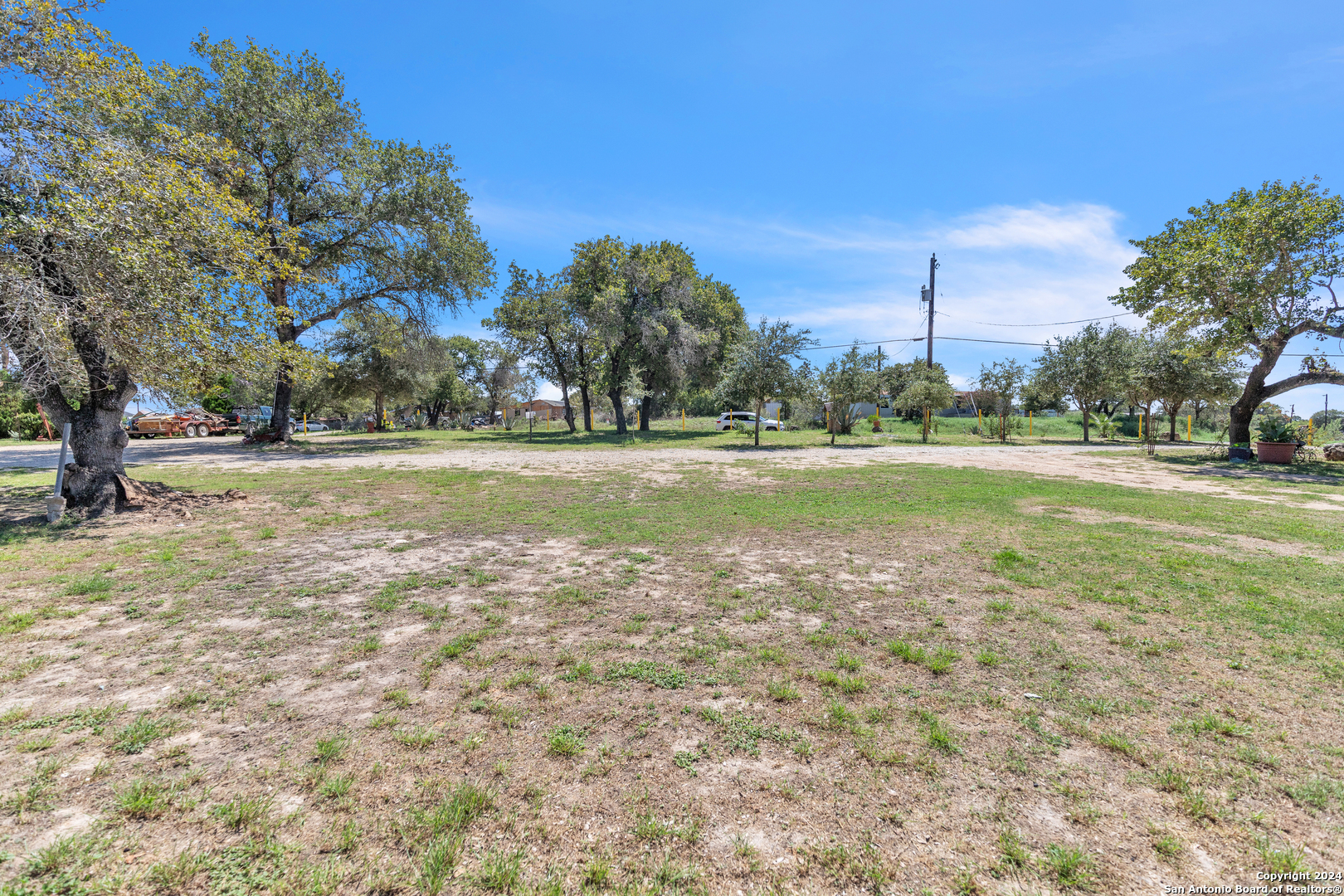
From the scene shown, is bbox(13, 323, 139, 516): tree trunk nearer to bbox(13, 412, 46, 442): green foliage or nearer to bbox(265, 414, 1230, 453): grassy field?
bbox(265, 414, 1230, 453): grassy field

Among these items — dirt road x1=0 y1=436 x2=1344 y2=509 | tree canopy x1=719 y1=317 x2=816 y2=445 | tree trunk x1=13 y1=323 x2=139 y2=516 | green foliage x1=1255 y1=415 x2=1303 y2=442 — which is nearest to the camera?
tree trunk x1=13 y1=323 x2=139 y2=516

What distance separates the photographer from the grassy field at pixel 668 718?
1963 millimetres

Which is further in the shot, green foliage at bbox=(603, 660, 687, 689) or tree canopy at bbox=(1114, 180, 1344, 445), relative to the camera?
tree canopy at bbox=(1114, 180, 1344, 445)

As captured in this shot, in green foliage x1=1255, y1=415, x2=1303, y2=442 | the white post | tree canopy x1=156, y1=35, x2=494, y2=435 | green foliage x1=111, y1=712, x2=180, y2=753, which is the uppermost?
tree canopy x1=156, y1=35, x2=494, y2=435

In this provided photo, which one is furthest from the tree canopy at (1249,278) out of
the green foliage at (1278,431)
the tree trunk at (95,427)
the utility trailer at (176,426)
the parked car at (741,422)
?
the utility trailer at (176,426)

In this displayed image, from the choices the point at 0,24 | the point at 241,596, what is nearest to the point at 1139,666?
the point at 241,596

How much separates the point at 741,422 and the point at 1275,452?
25.4 m

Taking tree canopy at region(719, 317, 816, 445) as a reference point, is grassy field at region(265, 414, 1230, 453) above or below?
below

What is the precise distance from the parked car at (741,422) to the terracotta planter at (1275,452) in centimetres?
2342

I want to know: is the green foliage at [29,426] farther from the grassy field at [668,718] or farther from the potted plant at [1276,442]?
the potted plant at [1276,442]

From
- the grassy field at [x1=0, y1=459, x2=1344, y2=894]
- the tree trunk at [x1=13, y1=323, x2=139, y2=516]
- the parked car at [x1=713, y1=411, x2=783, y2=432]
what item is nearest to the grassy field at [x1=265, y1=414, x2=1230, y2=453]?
the parked car at [x1=713, y1=411, x2=783, y2=432]

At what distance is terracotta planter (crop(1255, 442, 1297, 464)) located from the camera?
636 inches

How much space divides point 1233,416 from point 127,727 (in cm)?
2873

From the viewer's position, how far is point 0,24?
6.30 meters
